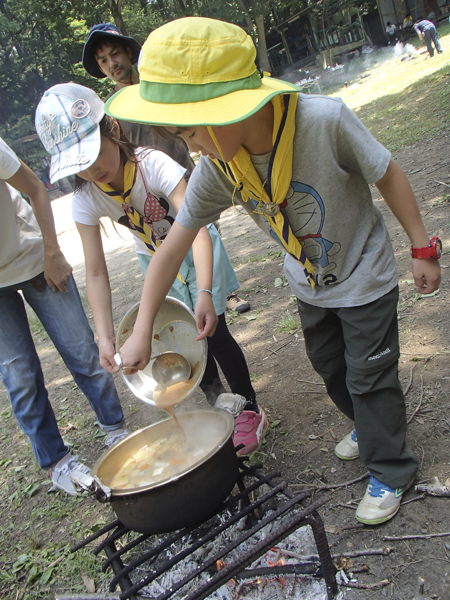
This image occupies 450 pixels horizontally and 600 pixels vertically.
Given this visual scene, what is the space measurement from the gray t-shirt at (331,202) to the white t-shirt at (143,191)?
435 millimetres

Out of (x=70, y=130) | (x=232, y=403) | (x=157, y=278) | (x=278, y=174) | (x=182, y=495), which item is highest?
(x=70, y=130)

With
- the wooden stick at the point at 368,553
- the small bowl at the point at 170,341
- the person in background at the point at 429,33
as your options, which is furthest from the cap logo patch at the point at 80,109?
the person in background at the point at 429,33

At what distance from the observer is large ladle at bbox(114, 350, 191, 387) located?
7.09 ft

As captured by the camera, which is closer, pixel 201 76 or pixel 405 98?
pixel 201 76

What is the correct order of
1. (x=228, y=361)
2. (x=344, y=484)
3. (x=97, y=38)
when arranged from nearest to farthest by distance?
(x=344, y=484)
(x=228, y=361)
(x=97, y=38)

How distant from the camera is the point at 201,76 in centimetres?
133

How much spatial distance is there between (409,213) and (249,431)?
1.55m

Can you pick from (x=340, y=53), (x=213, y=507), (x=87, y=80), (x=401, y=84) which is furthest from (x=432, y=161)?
(x=87, y=80)

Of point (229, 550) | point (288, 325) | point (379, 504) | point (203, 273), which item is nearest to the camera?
point (229, 550)

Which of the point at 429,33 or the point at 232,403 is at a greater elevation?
the point at 429,33

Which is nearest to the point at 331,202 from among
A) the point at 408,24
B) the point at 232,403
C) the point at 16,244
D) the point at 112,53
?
the point at 232,403

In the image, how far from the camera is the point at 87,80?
1196 inches

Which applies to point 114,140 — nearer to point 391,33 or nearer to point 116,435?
point 116,435

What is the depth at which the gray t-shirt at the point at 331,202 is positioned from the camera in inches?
62.3
